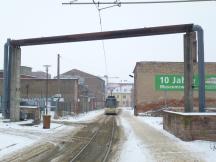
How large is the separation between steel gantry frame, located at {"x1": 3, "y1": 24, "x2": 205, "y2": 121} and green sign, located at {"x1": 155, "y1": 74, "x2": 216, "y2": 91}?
21.5 m

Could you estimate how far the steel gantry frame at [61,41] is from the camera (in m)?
24.2

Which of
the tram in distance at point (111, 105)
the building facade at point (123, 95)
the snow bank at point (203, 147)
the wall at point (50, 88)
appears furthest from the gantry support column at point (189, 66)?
the building facade at point (123, 95)

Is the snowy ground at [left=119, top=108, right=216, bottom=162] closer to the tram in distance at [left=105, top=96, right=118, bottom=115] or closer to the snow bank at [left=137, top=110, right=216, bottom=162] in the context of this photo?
the snow bank at [left=137, top=110, right=216, bottom=162]

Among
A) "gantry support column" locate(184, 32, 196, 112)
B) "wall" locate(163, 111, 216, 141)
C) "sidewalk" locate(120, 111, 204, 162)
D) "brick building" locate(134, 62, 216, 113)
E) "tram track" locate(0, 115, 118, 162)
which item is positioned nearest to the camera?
"tram track" locate(0, 115, 118, 162)

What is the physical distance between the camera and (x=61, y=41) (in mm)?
A: 30375

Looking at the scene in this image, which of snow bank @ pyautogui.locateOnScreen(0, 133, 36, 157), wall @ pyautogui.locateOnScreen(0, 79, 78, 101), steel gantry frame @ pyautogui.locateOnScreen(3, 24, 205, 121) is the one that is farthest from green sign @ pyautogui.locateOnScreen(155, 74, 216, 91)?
snow bank @ pyautogui.locateOnScreen(0, 133, 36, 157)

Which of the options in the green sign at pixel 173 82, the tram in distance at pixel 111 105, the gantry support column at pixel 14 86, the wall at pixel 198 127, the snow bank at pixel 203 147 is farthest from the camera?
the tram in distance at pixel 111 105

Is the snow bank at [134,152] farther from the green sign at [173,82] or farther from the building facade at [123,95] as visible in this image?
the building facade at [123,95]

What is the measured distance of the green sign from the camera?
166 ft

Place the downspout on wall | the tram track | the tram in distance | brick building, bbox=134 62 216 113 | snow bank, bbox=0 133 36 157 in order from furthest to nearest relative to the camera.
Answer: the tram in distance, brick building, bbox=134 62 216 113, the downspout on wall, snow bank, bbox=0 133 36 157, the tram track

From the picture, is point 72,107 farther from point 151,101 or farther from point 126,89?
point 126,89

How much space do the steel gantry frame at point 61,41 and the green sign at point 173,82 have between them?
21483mm

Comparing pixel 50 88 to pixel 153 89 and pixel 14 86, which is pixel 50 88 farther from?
pixel 14 86

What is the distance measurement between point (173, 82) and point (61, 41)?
2547 centimetres
